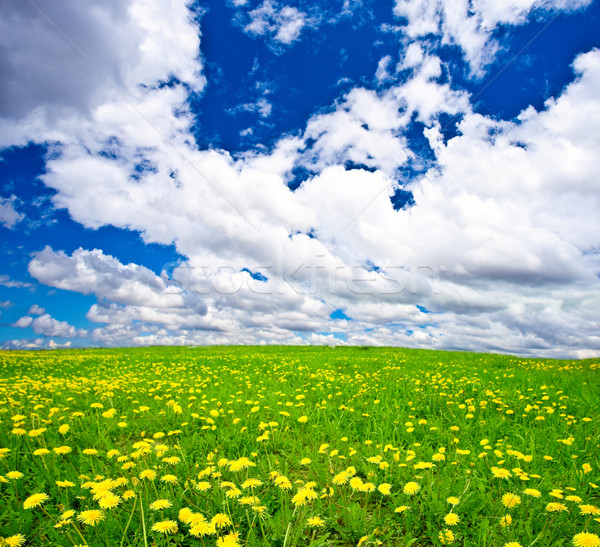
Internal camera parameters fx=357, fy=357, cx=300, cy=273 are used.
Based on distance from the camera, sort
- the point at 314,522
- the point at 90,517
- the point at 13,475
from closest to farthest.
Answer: the point at 90,517, the point at 314,522, the point at 13,475

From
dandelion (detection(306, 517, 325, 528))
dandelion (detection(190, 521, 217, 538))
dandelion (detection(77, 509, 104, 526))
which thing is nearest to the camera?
dandelion (detection(190, 521, 217, 538))

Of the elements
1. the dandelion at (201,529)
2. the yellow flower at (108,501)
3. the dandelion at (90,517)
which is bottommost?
the dandelion at (90,517)

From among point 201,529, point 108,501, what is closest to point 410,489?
point 201,529

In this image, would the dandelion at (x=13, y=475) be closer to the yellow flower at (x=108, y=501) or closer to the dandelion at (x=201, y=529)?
the yellow flower at (x=108, y=501)

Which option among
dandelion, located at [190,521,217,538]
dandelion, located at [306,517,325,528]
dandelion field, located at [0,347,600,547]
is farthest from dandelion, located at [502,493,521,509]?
dandelion, located at [190,521,217,538]

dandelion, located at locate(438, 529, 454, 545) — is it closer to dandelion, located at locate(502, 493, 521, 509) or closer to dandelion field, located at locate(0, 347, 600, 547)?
dandelion field, located at locate(0, 347, 600, 547)

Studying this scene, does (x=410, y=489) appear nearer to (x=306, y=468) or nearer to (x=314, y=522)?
(x=314, y=522)

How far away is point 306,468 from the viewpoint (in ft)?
11.9

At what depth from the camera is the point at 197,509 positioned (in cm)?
271

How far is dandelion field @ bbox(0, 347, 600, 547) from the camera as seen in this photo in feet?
8.29

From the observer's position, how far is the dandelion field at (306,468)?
8.29 ft

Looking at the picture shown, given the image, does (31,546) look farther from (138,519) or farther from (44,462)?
(44,462)

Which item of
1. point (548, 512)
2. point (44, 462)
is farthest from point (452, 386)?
point (44, 462)

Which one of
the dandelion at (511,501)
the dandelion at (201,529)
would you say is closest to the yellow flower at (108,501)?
the dandelion at (201,529)
